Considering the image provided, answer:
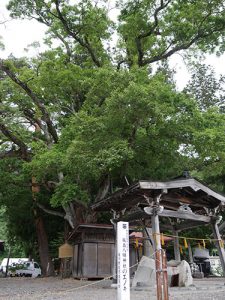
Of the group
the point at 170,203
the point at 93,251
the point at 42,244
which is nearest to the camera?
the point at 170,203

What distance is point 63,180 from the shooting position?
16.2 meters

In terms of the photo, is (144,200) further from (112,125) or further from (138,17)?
(138,17)

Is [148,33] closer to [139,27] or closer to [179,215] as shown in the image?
[139,27]

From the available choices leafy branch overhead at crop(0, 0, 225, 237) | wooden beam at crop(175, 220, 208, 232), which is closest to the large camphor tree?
leafy branch overhead at crop(0, 0, 225, 237)

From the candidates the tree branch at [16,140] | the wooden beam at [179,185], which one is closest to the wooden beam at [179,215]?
the wooden beam at [179,185]

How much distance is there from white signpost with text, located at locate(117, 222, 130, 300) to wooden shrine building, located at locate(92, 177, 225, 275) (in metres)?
3.41

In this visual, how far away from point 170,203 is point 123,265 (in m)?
5.44

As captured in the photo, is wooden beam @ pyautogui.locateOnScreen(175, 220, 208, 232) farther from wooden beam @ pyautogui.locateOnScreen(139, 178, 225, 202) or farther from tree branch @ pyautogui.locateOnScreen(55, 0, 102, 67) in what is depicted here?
tree branch @ pyautogui.locateOnScreen(55, 0, 102, 67)

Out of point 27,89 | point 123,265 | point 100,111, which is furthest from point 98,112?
point 123,265

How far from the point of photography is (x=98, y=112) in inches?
594

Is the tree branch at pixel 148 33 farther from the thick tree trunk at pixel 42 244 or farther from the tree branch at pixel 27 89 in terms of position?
the thick tree trunk at pixel 42 244

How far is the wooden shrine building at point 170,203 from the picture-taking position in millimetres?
10016

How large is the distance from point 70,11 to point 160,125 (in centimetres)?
826

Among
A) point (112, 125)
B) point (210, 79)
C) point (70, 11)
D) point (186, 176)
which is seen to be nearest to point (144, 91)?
point (112, 125)
